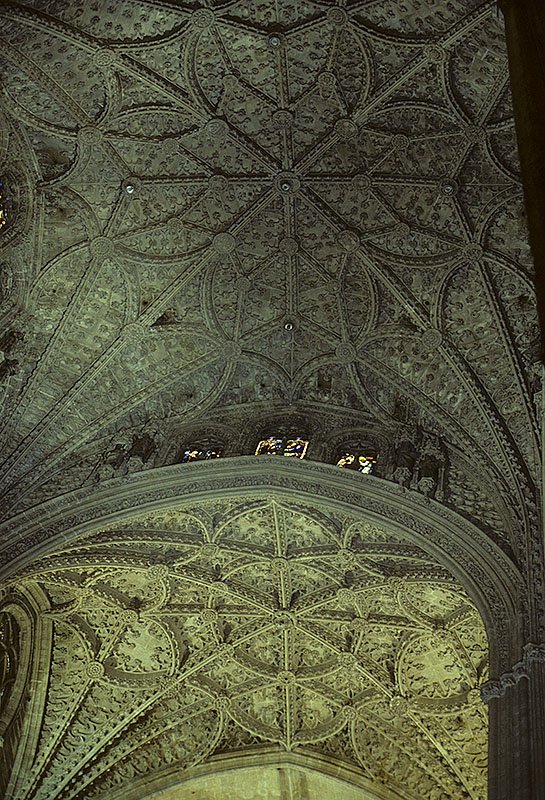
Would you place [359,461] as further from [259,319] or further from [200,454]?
[259,319]

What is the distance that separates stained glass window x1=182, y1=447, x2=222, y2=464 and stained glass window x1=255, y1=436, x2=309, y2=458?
70 cm

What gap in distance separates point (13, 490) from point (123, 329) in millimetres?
3760

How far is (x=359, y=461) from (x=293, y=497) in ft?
4.26

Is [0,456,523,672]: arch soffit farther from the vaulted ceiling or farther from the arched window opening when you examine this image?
the arched window opening

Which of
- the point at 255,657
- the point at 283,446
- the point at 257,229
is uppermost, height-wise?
the point at 257,229

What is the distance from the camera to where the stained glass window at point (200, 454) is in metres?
19.2

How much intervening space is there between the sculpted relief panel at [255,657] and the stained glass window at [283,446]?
866 mm

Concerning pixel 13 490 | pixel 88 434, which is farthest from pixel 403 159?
pixel 13 490

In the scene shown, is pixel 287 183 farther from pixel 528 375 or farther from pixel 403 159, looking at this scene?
pixel 528 375

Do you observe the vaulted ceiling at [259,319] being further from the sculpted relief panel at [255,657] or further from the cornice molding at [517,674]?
the cornice molding at [517,674]

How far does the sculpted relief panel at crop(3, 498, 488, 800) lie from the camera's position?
1947 centimetres

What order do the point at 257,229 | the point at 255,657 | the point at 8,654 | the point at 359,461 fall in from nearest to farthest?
1. the point at 359,461
2. the point at 257,229
3. the point at 8,654
4. the point at 255,657

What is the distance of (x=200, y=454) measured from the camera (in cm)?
1930

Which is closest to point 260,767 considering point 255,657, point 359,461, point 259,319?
point 255,657
